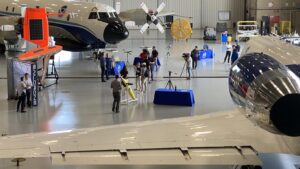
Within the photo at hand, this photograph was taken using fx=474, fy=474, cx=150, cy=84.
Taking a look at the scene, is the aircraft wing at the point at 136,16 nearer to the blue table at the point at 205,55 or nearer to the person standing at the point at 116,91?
the blue table at the point at 205,55

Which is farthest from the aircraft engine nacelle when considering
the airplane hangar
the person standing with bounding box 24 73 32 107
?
the person standing with bounding box 24 73 32 107

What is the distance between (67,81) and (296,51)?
16571 mm

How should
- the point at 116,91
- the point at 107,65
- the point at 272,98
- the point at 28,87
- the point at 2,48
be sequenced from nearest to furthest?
the point at 272,98
the point at 116,91
the point at 28,87
the point at 107,65
the point at 2,48

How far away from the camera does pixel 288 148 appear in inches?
342

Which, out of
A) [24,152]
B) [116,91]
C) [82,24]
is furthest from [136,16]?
[24,152]

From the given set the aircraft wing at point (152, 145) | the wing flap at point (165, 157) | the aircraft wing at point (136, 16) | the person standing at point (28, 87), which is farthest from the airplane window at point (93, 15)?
the wing flap at point (165, 157)

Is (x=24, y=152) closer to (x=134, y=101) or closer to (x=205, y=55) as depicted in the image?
(x=134, y=101)

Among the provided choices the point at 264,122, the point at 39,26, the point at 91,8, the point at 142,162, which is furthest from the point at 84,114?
the point at 91,8

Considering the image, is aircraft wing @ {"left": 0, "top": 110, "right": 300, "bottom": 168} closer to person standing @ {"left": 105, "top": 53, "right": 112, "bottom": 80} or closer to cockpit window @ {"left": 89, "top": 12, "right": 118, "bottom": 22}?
person standing @ {"left": 105, "top": 53, "right": 112, "bottom": 80}

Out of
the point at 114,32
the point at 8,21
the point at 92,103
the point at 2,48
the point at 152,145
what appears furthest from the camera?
the point at 2,48

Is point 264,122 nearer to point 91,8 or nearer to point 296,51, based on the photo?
point 296,51

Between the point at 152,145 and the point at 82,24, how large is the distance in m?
24.1

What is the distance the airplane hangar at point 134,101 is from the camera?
746 centimetres

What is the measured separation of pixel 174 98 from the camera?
19.7 metres
